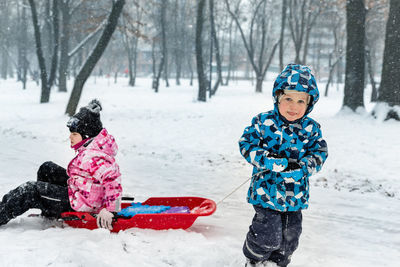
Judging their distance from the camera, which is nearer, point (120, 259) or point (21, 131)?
point (120, 259)

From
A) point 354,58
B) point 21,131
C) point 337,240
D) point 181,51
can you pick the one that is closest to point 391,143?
point 354,58

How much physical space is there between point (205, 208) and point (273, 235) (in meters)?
1.12

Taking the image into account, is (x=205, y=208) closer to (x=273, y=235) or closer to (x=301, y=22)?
(x=273, y=235)

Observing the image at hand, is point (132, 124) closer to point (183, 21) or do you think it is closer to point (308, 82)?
point (308, 82)

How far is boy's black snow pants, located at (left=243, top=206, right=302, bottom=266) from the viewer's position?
2.62 meters

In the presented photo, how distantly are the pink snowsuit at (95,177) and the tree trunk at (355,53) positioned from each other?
8.93 m

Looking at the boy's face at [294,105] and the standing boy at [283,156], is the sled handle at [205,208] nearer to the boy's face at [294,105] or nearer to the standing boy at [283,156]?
the standing boy at [283,156]

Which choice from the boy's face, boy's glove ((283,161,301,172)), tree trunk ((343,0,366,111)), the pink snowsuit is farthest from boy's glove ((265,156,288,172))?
tree trunk ((343,0,366,111))

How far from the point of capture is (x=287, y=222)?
273 centimetres

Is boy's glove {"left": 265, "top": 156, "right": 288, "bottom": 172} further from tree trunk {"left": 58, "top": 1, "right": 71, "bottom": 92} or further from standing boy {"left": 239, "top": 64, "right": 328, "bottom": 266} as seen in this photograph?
tree trunk {"left": 58, "top": 1, "right": 71, "bottom": 92}

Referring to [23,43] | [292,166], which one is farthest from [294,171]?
[23,43]

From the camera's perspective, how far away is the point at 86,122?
3316 millimetres

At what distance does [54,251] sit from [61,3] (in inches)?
805

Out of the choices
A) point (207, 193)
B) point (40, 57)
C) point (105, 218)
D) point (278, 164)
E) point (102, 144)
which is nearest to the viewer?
point (278, 164)
